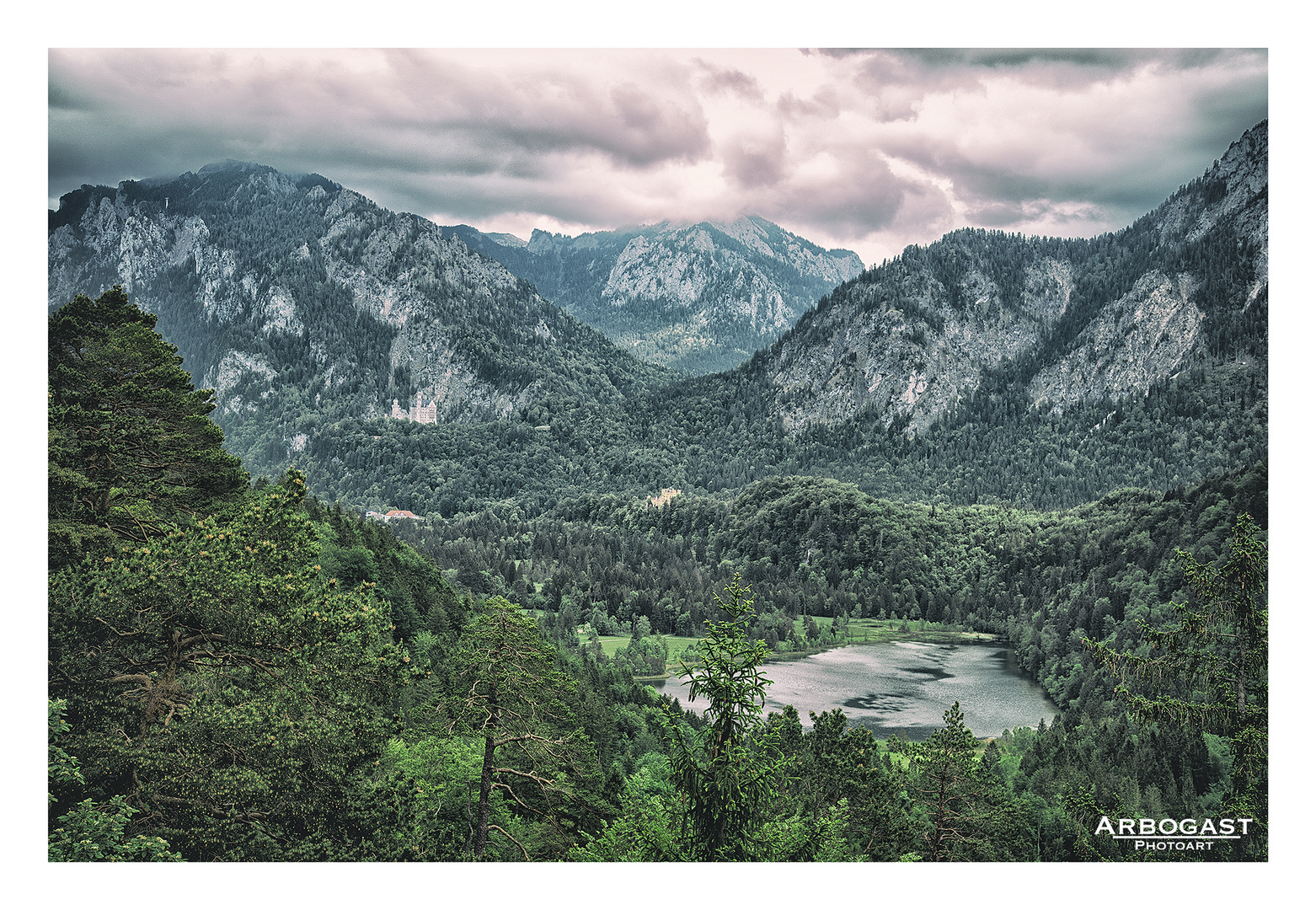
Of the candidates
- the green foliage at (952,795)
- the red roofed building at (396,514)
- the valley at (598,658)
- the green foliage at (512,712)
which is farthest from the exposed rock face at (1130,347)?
the green foliage at (512,712)

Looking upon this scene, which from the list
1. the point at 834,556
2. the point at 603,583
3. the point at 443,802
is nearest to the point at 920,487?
the point at 834,556

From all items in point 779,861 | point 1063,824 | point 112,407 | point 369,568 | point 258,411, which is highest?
point 258,411

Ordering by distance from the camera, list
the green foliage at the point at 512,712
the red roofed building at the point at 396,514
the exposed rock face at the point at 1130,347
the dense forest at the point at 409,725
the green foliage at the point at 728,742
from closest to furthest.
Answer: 1. the green foliage at the point at 728,742
2. the dense forest at the point at 409,725
3. the green foliage at the point at 512,712
4. the red roofed building at the point at 396,514
5. the exposed rock face at the point at 1130,347

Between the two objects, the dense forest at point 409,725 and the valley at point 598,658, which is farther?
the valley at point 598,658

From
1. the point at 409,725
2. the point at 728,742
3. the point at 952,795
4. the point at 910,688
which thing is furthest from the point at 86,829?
the point at 910,688

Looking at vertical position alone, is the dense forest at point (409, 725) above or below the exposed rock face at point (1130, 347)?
below

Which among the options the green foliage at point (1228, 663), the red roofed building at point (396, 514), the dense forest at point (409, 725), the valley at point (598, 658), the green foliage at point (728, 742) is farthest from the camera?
the red roofed building at point (396, 514)

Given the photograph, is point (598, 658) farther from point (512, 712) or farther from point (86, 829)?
point (86, 829)

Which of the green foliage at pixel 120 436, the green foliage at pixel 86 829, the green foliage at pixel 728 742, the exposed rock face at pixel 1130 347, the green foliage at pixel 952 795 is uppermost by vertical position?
the exposed rock face at pixel 1130 347

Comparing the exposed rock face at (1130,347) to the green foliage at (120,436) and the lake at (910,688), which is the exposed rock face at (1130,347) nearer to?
the lake at (910,688)

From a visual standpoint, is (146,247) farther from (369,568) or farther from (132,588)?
(132,588)
